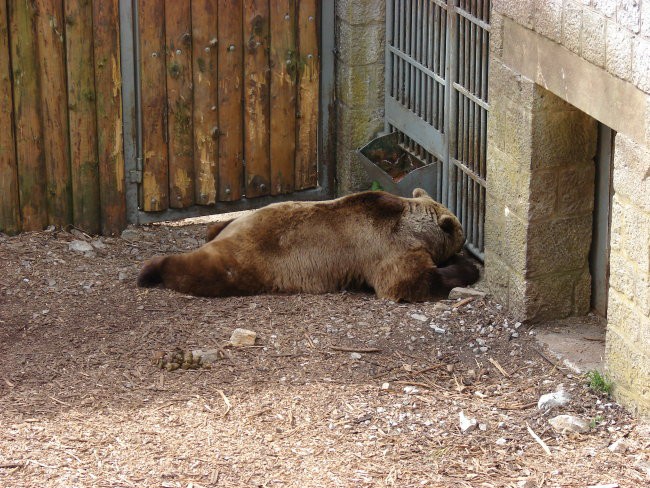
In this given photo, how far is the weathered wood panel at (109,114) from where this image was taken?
28.6 feet

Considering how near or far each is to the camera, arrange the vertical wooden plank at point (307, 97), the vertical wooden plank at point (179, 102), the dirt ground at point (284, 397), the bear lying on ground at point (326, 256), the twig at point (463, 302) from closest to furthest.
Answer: the dirt ground at point (284, 397) → the twig at point (463, 302) → the bear lying on ground at point (326, 256) → the vertical wooden plank at point (179, 102) → the vertical wooden plank at point (307, 97)

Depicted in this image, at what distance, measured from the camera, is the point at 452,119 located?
332 inches

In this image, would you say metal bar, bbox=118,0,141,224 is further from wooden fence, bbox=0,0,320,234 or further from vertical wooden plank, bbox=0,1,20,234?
vertical wooden plank, bbox=0,1,20,234

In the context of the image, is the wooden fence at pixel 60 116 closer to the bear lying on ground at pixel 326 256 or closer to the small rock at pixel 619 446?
the bear lying on ground at pixel 326 256

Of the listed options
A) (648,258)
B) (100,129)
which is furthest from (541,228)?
(100,129)

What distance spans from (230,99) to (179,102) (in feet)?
1.29

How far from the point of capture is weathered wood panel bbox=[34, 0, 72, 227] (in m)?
8.58

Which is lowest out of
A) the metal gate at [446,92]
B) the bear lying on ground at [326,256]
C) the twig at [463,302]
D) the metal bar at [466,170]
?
the twig at [463,302]

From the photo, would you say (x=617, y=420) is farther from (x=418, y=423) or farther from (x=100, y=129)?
(x=100, y=129)

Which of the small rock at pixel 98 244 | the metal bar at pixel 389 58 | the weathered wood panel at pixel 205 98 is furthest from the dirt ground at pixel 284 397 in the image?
the metal bar at pixel 389 58

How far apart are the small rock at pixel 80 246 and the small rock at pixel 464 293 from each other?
2.70 m

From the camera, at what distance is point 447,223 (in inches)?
320

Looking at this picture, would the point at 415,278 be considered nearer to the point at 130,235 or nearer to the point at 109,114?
the point at 130,235

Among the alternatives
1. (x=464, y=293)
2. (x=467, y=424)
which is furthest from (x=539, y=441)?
(x=464, y=293)
